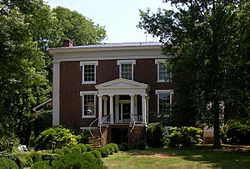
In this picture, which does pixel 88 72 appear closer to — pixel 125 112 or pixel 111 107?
pixel 111 107

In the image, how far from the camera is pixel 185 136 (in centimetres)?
3403

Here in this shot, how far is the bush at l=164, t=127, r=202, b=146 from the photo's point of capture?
1336 inches

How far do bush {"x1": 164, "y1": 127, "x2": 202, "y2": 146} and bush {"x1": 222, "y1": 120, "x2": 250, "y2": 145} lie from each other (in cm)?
229

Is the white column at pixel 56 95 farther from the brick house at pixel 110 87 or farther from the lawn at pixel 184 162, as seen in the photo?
the lawn at pixel 184 162

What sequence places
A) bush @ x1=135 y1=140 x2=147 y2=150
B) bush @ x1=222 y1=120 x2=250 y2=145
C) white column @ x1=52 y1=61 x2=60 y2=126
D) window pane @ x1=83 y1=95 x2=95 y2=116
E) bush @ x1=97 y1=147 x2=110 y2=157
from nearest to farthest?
bush @ x1=97 y1=147 x2=110 y2=157 < bush @ x1=135 y1=140 x2=147 y2=150 < bush @ x1=222 y1=120 x2=250 y2=145 < window pane @ x1=83 y1=95 x2=95 y2=116 < white column @ x1=52 y1=61 x2=60 y2=126

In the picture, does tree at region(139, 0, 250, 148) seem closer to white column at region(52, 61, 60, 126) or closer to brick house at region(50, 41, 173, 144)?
brick house at region(50, 41, 173, 144)

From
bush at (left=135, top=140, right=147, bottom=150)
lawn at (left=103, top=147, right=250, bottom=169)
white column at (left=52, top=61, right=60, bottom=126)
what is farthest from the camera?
white column at (left=52, top=61, right=60, bottom=126)

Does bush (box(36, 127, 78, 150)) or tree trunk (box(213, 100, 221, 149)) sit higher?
tree trunk (box(213, 100, 221, 149))

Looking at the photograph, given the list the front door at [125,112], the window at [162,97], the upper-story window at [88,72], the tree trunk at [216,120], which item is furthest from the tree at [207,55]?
the upper-story window at [88,72]

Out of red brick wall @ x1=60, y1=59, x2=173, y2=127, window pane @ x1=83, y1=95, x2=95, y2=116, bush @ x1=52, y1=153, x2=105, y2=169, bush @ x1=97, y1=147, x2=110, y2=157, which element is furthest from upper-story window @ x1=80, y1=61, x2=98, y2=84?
bush @ x1=52, y1=153, x2=105, y2=169

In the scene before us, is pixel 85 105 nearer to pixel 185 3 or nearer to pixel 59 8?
pixel 185 3

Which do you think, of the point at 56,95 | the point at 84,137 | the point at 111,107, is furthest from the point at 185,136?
the point at 56,95

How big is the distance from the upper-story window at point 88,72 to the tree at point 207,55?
30.1ft

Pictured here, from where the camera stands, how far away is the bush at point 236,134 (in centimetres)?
3362
